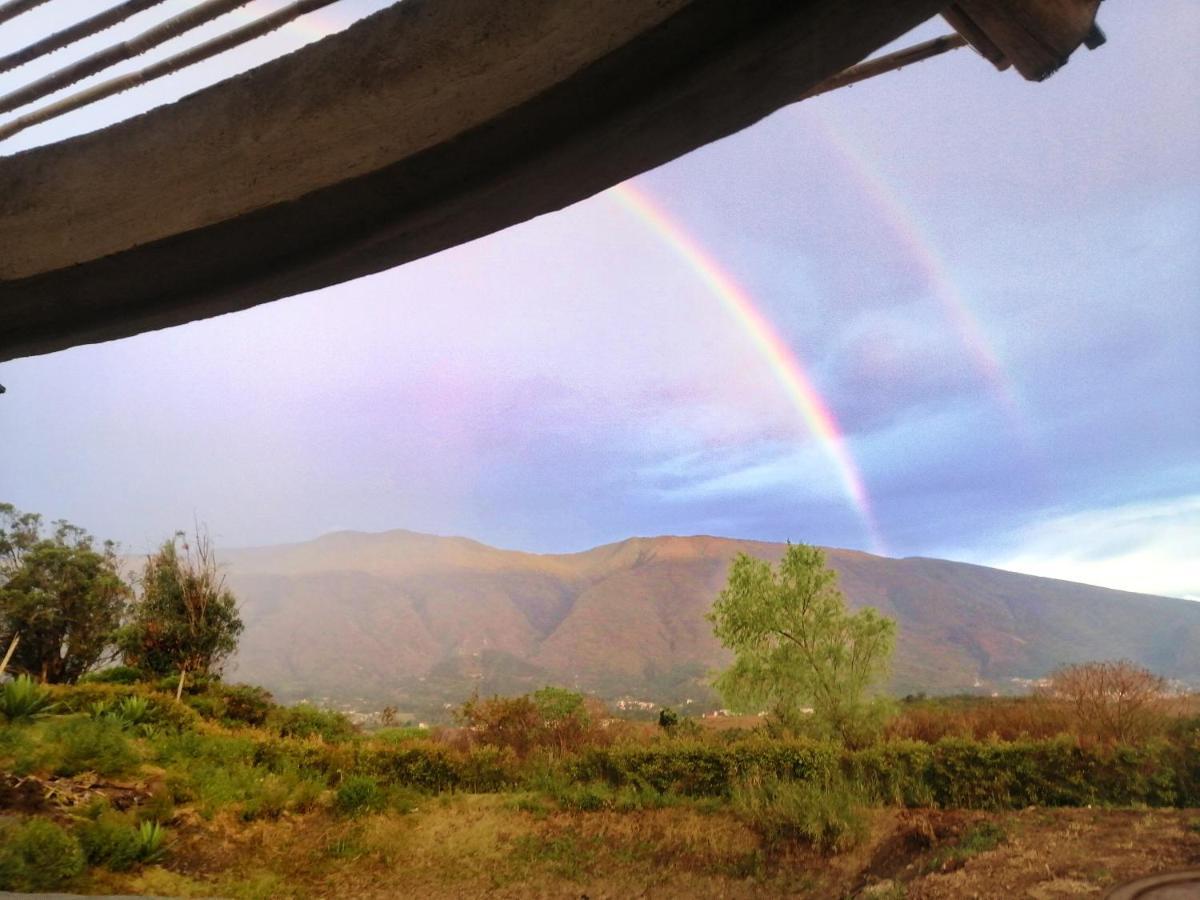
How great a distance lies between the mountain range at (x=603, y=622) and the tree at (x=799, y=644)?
57664 mm

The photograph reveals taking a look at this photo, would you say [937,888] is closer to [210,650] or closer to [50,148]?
[50,148]

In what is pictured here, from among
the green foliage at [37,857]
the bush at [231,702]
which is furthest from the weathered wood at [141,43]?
the bush at [231,702]

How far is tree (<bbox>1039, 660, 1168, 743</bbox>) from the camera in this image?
32.7 feet

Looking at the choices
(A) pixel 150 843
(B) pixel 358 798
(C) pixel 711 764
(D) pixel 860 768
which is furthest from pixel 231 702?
(D) pixel 860 768

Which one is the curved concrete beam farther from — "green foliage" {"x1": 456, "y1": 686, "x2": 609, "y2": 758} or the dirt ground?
"green foliage" {"x1": 456, "y1": 686, "x2": 609, "y2": 758}

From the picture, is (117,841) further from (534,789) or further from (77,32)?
(77,32)

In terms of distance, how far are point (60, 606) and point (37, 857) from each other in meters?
17.2

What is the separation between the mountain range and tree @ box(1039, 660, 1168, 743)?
63270mm

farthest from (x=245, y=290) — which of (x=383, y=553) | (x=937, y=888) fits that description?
(x=383, y=553)

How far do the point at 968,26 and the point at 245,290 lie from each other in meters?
1.29

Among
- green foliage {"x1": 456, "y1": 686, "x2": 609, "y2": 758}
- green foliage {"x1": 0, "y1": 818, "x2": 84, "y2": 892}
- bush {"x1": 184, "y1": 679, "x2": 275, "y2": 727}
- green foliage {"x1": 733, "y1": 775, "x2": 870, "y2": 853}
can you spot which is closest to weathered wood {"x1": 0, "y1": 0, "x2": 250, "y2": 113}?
green foliage {"x1": 0, "y1": 818, "x2": 84, "y2": 892}

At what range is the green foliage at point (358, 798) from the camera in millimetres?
8491

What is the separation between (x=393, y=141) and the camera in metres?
0.90

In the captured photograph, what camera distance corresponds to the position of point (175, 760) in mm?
8703
